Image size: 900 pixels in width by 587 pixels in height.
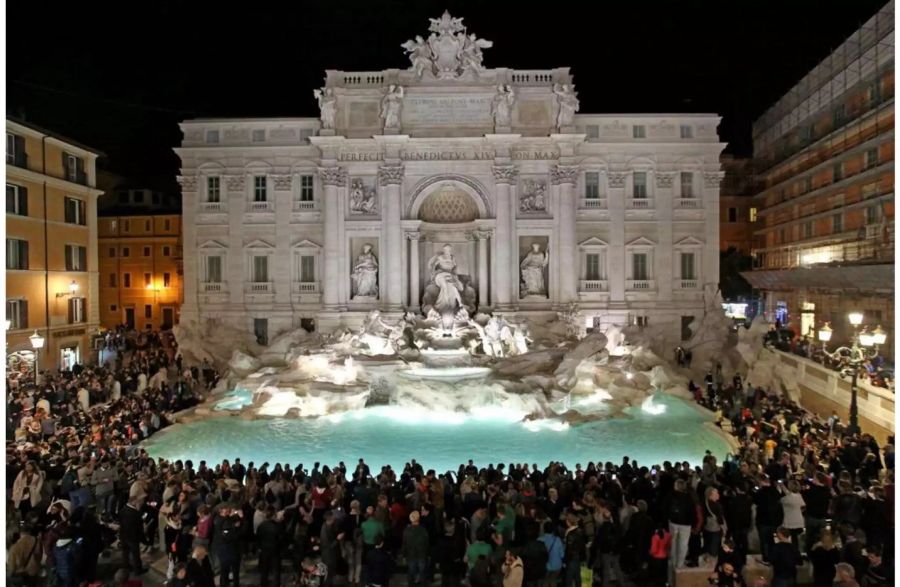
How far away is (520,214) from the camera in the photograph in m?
28.4

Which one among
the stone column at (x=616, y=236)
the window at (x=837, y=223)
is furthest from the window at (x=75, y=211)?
the window at (x=837, y=223)

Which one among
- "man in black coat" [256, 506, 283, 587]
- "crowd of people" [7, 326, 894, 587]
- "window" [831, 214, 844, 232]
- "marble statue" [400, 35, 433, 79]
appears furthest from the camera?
"window" [831, 214, 844, 232]

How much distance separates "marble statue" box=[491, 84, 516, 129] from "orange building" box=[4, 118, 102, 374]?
18.9 m

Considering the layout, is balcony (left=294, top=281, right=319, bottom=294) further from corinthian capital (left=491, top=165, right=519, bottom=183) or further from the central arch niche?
corinthian capital (left=491, top=165, right=519, bottom=183)

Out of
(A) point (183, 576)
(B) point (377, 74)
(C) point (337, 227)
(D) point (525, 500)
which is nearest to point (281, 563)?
(A) point (183, 576)

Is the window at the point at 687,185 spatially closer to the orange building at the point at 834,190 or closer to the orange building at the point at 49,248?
the orange building at the point at 834,190

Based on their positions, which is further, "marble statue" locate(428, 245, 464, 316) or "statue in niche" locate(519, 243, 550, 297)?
"statue in niche" locate(519, 243, 550, 297)

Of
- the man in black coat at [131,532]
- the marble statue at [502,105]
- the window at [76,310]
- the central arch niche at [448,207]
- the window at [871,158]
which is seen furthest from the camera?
the central arch niche at [448,207]

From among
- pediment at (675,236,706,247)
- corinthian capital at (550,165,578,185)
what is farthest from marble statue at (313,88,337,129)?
pediment at (675,236,706,247)

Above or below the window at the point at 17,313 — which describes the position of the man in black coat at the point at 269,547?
below

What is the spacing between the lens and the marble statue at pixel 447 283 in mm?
25922

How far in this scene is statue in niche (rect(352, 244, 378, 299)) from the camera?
2852cm

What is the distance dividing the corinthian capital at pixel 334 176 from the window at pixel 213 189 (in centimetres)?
553

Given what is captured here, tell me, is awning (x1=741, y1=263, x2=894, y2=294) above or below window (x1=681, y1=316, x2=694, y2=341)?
above
